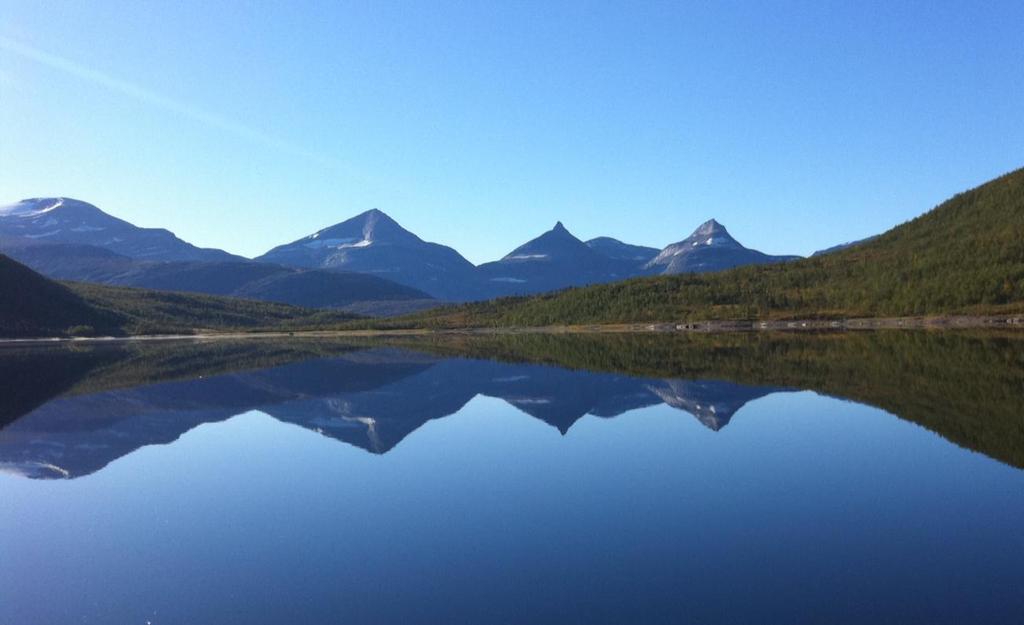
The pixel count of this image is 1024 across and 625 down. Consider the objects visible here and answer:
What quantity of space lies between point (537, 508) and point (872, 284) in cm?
14798

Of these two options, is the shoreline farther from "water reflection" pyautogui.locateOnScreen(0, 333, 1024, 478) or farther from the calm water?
the calm water

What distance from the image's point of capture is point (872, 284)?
147000 millimetres

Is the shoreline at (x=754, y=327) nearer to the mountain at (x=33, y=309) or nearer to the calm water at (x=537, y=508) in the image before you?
the mountain at (x=33, y=309)

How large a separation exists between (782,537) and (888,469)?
8.05 meters

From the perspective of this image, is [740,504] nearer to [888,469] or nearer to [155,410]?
[888,469]

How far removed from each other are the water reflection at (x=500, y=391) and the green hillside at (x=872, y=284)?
57532mm

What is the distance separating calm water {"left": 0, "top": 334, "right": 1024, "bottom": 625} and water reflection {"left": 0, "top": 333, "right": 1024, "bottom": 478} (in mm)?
337

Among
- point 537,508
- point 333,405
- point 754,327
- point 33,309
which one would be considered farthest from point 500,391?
point 33,309

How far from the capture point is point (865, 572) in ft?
43.3

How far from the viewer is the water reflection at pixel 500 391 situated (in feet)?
99.3

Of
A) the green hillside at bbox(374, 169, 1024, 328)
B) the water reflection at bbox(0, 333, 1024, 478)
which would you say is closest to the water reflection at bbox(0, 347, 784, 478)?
the water reflection at bbox(0, 333, 1024, 478)

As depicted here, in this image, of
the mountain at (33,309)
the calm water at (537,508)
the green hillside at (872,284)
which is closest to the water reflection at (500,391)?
the calm water at (537,508)

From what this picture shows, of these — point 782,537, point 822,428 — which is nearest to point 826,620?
point 782,537

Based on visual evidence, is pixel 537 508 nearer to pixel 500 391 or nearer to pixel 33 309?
pixel 500 391
